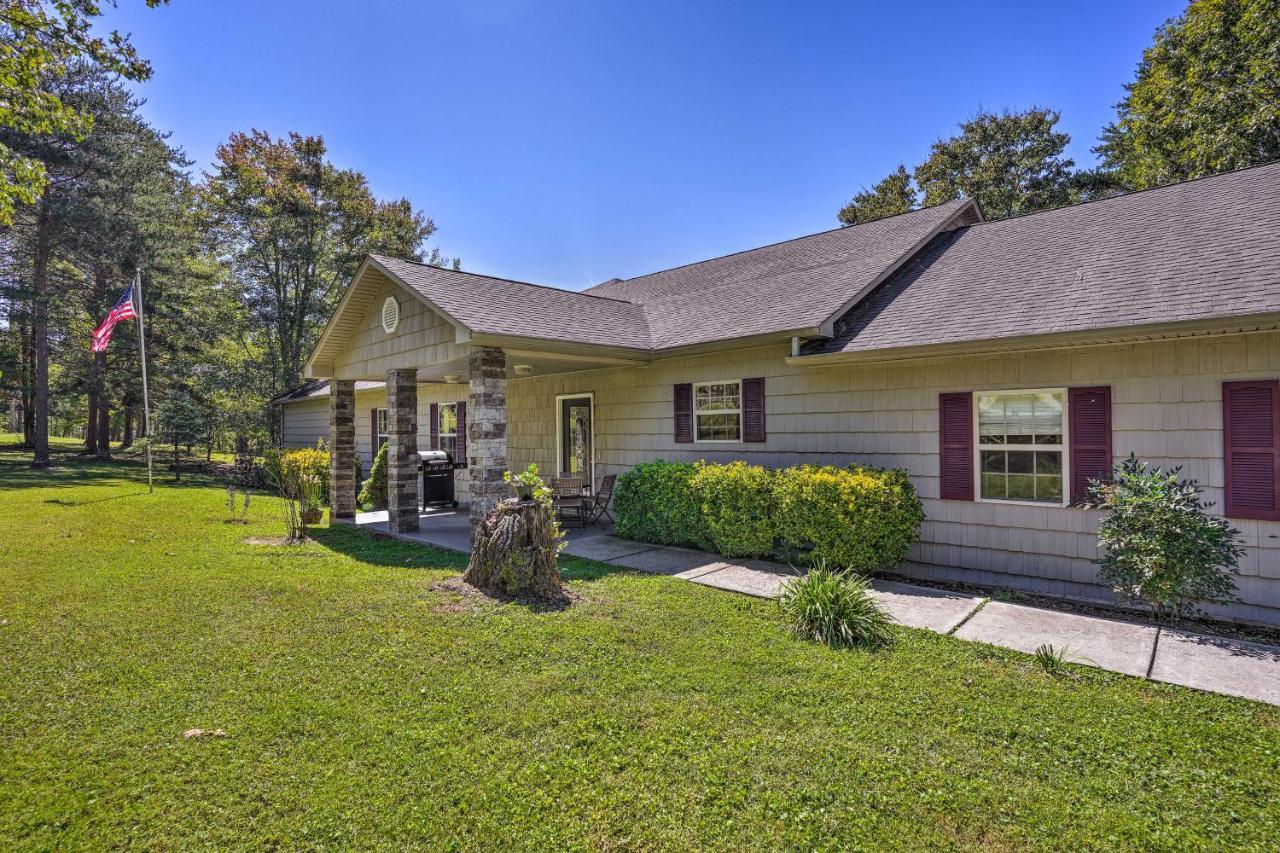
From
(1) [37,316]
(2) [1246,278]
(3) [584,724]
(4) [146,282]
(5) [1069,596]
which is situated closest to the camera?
(3) [584,724]

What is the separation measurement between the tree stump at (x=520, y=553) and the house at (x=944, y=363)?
187 centimetres

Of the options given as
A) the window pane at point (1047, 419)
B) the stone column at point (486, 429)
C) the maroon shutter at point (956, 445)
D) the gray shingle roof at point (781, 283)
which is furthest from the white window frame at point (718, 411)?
the window pane at point (1047, 419)

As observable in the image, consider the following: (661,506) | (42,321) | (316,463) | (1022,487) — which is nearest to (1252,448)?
(1022,487)

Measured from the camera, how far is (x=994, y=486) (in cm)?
645

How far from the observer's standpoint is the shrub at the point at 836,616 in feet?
14.9

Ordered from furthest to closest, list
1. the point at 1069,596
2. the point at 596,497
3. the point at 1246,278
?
the point at 596,497
the point at 1069,596
the point at 1246,278

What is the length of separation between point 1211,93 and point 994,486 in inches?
575

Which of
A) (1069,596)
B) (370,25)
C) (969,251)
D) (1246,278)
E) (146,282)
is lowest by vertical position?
(1069,596)

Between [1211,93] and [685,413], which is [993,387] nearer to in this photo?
[685,413]

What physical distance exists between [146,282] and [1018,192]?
3085cm

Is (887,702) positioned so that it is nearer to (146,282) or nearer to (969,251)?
(969,251)

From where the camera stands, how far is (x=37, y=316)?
1792cm

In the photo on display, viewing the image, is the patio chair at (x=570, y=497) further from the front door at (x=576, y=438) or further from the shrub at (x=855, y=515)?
the shrub at (x=855, y=515)

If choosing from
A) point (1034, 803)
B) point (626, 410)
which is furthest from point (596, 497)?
point (1034, 803)
